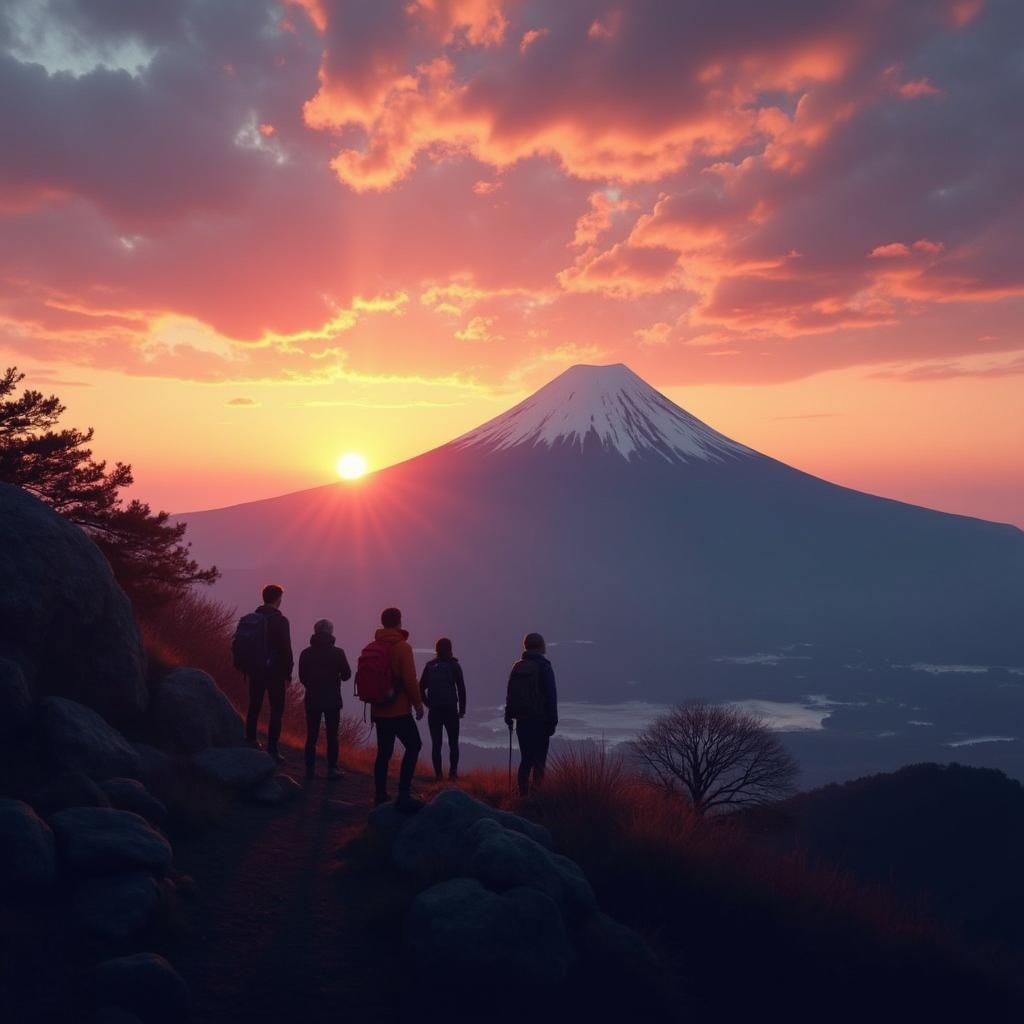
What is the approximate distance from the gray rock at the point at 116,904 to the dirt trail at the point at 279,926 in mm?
355

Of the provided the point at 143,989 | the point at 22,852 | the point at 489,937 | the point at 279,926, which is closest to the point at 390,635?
the point at 279,926

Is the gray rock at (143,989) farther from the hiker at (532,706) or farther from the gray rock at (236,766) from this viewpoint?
the hiker at (532,706)

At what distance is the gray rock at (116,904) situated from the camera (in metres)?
5.48

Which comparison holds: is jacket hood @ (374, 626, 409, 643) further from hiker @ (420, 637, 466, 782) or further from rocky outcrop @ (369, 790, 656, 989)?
hiker @ (420, 637, 466, 782)

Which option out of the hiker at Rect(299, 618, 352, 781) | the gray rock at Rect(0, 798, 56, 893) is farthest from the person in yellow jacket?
A: the gray rock at Rect(0, 798, 56, 893)

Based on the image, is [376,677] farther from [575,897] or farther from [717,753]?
[717,753]

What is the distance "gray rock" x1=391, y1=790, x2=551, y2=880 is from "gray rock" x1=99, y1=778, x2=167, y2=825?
216 cm

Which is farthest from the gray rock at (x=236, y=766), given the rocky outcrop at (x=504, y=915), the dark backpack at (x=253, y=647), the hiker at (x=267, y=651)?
the rocky outcrop at (x=504, y=915)

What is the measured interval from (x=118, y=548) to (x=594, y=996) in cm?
1208

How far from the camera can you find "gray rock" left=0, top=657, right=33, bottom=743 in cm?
757

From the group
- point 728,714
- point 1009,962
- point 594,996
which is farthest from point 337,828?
point 728,714

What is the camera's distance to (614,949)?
238 inches

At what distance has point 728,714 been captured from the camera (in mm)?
34125

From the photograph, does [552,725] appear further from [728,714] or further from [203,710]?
[728,714]
